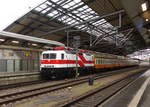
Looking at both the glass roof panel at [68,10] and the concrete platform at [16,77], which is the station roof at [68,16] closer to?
the glass roof panel at [68,10]

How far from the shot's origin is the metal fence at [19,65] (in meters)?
17.8

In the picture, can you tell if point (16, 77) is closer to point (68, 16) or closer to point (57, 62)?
point (57, 62)

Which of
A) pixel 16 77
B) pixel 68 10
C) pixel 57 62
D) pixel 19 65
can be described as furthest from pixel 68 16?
pixel 16 77

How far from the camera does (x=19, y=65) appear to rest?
63.5 feet

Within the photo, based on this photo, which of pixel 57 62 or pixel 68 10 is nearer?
pixel 57 62

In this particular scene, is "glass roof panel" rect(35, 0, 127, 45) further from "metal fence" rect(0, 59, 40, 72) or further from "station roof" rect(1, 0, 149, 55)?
"metal fence" rect(0, 59, 40, 72)

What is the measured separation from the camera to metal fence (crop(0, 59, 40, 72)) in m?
17.8

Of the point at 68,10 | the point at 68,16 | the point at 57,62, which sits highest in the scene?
the point at 68,10

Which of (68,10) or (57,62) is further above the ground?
(68,10)

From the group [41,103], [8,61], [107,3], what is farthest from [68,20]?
[41,103]

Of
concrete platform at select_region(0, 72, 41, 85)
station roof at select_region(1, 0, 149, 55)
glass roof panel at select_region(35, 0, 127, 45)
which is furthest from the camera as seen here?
glass roof panel at select_region(35, 0, 127, 45)

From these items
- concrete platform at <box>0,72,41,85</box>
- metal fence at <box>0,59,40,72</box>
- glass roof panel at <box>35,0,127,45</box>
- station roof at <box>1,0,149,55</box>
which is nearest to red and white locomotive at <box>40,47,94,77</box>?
concrete platform at <box>0,72,41,85</box>

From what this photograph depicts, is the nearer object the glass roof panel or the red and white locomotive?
the red and white locomotive

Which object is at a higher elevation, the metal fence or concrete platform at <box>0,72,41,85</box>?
the metal fence
